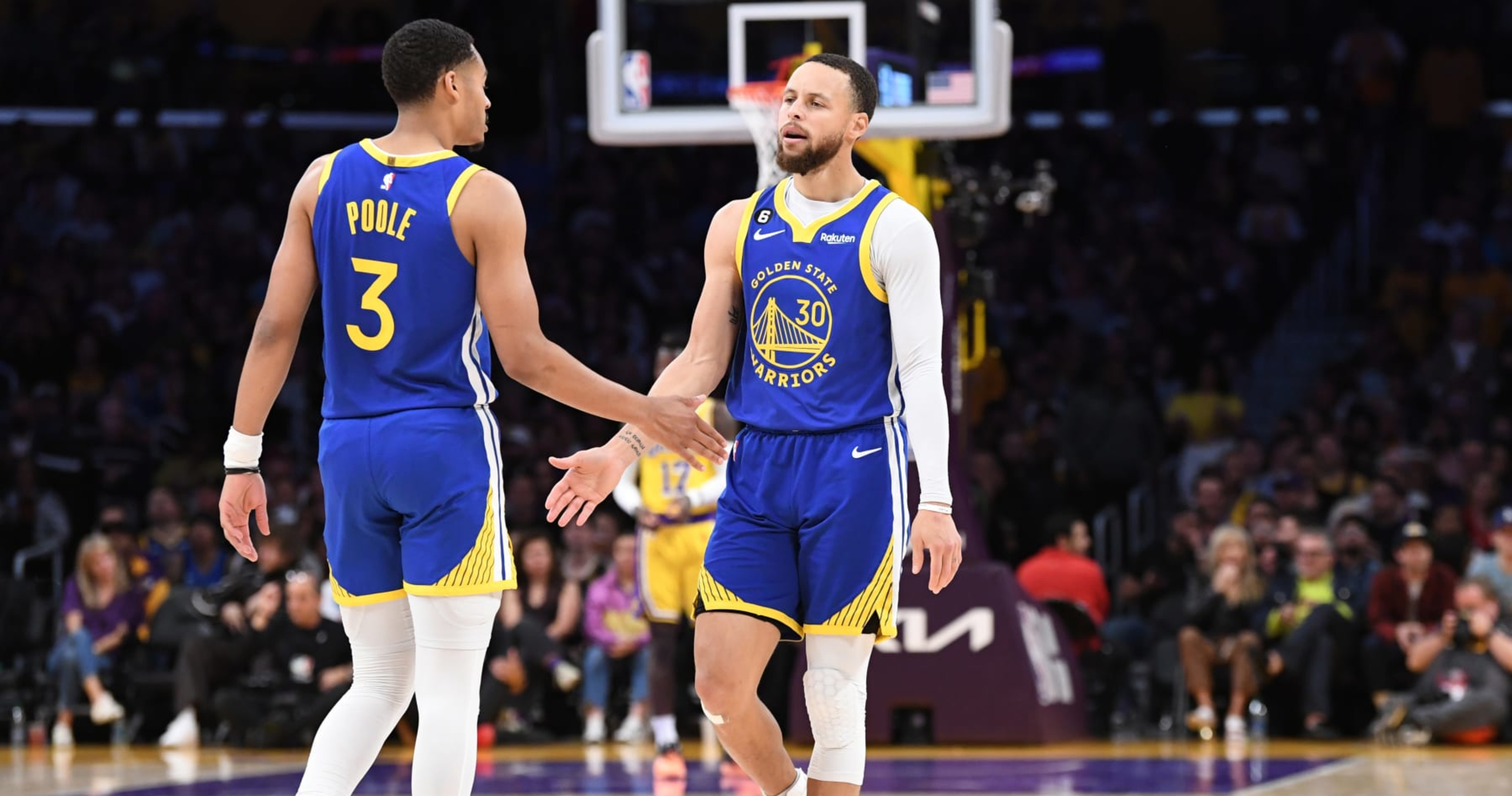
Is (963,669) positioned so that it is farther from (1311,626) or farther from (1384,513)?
(1384,513)

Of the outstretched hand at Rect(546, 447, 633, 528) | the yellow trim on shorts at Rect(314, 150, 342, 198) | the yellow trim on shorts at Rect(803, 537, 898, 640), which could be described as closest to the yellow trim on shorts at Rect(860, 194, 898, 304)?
the yellow trim on shorts at Rect(803, 537, 898, 640)

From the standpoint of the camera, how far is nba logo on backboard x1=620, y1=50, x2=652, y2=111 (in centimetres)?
1139

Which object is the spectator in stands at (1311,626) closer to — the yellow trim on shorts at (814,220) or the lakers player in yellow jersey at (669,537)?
the lakers player in yellow jersey at (669,537)

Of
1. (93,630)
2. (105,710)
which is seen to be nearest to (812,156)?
(105,710)

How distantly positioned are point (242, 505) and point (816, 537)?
5.25ft

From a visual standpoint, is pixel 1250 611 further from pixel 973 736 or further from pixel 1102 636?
pixel 973 736

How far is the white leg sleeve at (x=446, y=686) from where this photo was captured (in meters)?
5.44

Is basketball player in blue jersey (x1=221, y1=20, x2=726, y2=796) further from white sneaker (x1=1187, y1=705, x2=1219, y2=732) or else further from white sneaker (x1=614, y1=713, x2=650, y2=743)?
white sneaker (x1=1187, y1=705, x2=1219, y2=732)

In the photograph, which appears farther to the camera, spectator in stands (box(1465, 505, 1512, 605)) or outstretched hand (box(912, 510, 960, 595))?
spectator in stands (box(1465, 505, 1512, 605))

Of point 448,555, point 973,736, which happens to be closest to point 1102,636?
point 973,736

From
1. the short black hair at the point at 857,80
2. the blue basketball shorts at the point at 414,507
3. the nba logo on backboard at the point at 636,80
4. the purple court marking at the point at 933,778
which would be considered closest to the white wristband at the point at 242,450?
the blue basketball shorts at the point at 414,507

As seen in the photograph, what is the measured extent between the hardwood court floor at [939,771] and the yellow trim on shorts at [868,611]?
13.1 feet

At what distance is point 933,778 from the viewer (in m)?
10.4

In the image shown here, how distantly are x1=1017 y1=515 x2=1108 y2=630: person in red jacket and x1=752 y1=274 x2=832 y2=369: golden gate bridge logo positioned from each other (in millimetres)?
8221
